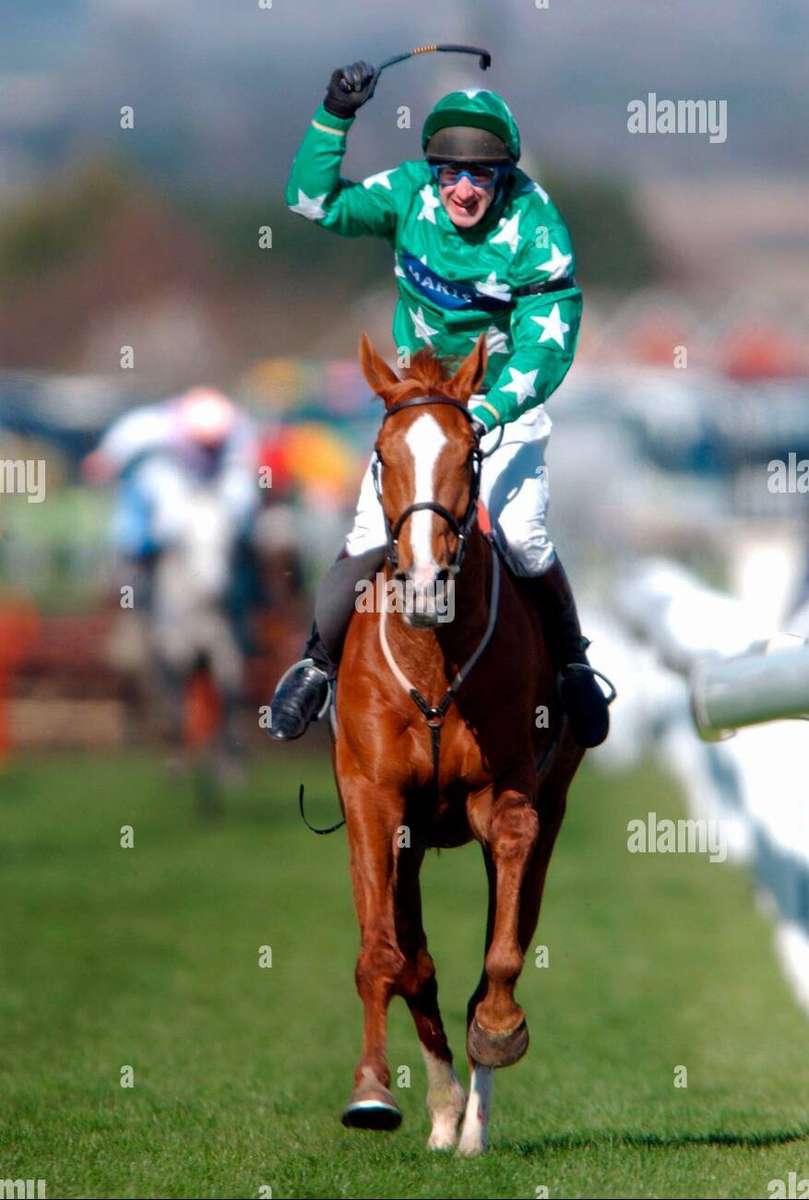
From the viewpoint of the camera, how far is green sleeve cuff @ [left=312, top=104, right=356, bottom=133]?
6535mm

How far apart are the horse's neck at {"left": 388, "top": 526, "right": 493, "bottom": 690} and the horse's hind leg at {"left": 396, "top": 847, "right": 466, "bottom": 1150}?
0.61 meters

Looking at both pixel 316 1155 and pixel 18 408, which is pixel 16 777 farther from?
pixel 18 408

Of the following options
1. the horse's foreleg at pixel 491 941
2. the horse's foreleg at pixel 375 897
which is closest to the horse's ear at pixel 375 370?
the horse's foreleg at pixel 375 897

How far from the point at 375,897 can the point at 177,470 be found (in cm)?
1111

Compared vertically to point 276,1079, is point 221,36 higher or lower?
higher

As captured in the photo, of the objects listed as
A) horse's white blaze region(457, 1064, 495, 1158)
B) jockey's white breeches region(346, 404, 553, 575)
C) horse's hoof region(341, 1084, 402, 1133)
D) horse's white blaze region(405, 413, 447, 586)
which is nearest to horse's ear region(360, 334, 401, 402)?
horse's white blaze region(405, 413, 447, 586)

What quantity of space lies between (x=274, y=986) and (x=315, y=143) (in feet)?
15.6

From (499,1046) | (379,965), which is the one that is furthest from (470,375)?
(499,1046)

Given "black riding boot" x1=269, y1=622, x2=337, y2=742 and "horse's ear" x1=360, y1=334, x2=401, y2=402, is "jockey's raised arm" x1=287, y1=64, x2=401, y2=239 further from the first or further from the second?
"black riding boot" x1=269, y1=622, x2=337, y2=742

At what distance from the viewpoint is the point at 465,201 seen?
640cm

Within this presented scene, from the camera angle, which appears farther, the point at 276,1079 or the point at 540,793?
the point at 276,1079

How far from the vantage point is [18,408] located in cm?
4328

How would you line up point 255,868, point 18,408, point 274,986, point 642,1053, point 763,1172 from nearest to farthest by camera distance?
point 763,1172, point 642,1053, point 274,986, point 255,868, point 18,408

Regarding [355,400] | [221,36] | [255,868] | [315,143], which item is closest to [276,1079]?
[315,143]
